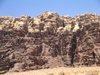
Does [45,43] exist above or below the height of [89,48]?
above

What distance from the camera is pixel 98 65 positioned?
37.8 m

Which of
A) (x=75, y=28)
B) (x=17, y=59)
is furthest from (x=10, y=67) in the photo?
(x=75, y=28)

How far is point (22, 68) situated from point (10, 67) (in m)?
3.55

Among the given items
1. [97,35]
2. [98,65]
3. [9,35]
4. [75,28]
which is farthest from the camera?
[75,28]

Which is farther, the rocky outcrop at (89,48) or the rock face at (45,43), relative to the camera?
the rock face at (45,43)

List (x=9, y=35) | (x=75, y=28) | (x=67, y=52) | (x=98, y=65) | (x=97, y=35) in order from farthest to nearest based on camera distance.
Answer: (x=75, y=28), (x=67, y=52), (x=9, y=35), (x=97, y=35), (x=98, y=65)

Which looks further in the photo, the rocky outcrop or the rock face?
the rock face

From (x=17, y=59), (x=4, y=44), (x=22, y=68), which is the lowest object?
(x=22, y=68)

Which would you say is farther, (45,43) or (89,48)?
(45,43)

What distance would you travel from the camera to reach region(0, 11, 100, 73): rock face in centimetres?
4056

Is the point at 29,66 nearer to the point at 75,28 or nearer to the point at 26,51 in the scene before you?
the point at 26,51

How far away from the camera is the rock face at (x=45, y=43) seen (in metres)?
40.6

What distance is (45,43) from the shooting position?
164ft

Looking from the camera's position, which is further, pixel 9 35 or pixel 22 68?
pixel 9 35
